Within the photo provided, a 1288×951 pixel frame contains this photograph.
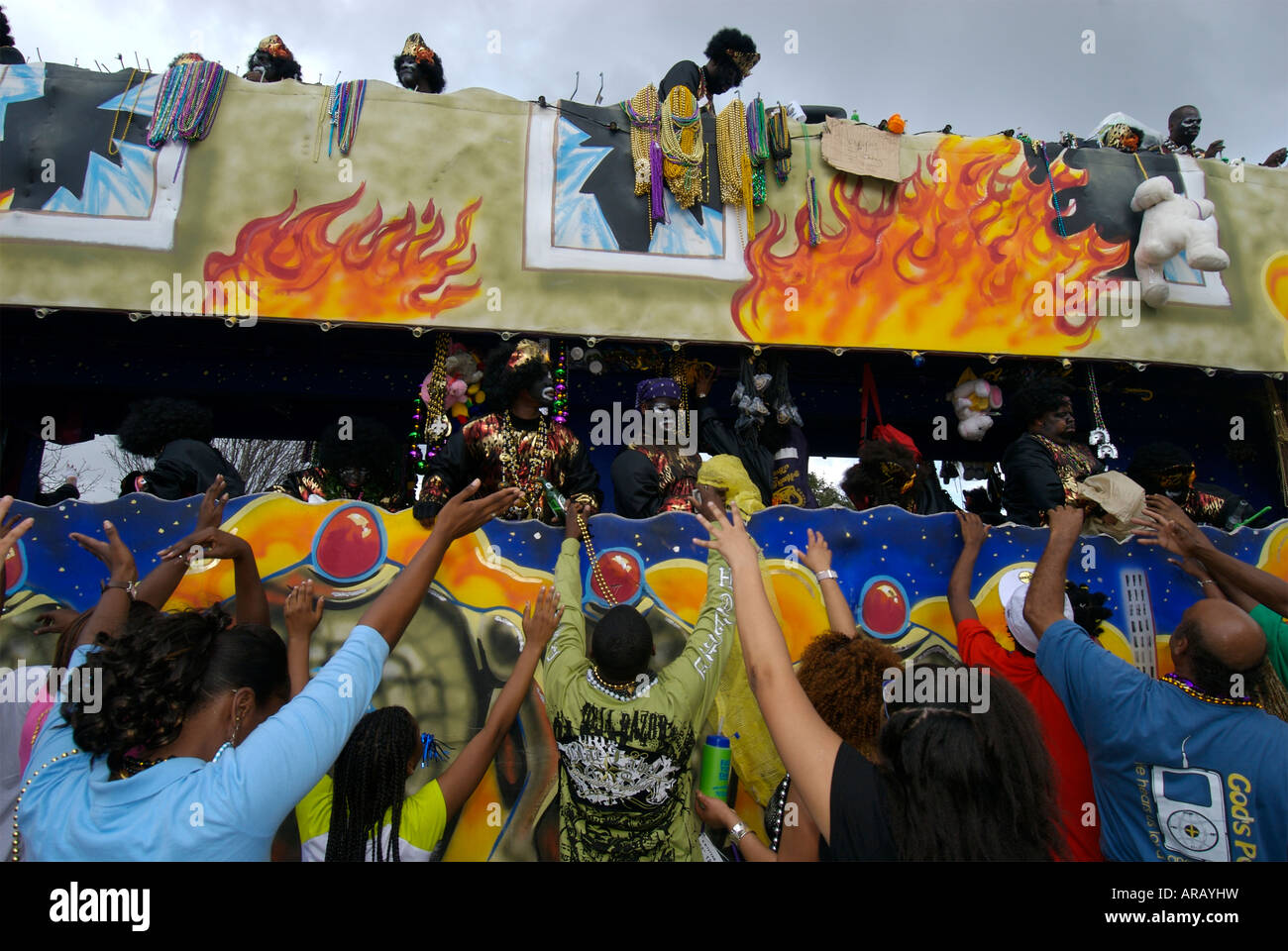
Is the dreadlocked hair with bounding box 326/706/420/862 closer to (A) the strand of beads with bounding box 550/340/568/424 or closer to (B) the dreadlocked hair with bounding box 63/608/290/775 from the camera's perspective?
(B) the dreadlocked hair with bounding box 63/608/290/775

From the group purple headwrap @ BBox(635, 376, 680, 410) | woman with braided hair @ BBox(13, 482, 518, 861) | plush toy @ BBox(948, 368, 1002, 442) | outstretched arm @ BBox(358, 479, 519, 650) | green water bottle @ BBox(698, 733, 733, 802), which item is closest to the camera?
woman with braided hair @ BBox(13, 482, 518, 861)

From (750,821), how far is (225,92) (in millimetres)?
4551

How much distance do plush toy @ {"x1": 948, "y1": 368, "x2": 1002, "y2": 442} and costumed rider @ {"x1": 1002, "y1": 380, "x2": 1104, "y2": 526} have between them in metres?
0.29

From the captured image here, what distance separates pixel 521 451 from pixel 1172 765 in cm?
298

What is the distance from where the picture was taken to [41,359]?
5219 mm

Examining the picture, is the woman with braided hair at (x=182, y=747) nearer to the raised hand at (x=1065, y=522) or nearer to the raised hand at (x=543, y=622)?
the raised hand at (x=543, y=622)

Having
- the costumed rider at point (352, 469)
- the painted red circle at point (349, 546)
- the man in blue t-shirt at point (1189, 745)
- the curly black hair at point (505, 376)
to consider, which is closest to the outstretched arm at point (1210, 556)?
the man in blue t-shirt at point (1189, 745)

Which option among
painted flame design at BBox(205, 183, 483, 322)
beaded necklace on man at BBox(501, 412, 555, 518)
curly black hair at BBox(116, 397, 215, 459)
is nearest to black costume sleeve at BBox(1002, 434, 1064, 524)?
beaded necklace on man at BBox(501, 412, 555, 518)

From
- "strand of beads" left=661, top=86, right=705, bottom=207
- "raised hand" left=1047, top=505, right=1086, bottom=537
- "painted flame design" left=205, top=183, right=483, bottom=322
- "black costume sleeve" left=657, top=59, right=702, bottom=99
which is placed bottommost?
"raised hand" left=1047, top=505, right=1086, bottom=537

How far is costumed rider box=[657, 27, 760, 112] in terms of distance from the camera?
497 centimetres

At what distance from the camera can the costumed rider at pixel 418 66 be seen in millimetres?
4984

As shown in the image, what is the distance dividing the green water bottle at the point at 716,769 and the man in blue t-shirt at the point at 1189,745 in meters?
1.13

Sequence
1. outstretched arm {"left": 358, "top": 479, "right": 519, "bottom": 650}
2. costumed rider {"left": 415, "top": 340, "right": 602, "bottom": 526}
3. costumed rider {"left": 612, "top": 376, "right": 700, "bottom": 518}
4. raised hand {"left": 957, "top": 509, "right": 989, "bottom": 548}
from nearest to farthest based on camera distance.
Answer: outstretched arm {"left": 358, "top": 479, "right": 519, "bottom": 650}
raised hand {"left": 957, "top": 509, "right": 989, "bottom": 548}
costumed rider {"left": 415, "top": 340, "right": 602, "bottom": 526}
costumed rider {"left": 612, "top": 376, "right": 700, "bottom": 518}

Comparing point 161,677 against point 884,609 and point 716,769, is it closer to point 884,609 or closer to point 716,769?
point 716,769
